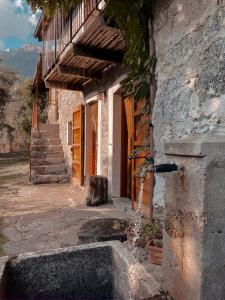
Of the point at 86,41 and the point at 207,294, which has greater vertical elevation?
the point at 86,41

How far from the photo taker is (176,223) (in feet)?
4.94

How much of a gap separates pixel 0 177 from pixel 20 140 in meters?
11.6

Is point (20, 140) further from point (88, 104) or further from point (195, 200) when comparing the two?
point (195, 200)

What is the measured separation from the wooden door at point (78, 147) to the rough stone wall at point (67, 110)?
1.67 feet

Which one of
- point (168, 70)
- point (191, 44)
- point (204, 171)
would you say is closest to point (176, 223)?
point (204, 171)

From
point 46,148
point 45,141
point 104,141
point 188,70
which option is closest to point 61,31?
point 104,141

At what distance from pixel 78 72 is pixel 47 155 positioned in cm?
487

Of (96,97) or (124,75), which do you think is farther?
(96,97)

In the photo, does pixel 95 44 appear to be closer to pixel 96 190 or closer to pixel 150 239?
pixel 96 190

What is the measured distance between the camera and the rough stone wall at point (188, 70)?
101 inches

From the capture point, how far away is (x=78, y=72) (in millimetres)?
6633

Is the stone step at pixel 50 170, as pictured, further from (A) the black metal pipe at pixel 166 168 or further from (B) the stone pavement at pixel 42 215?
(A) the black metal pipe at pixel 166 168

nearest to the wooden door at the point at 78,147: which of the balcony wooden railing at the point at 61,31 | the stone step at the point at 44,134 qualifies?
the balcony wooden railing at the point at 61,31

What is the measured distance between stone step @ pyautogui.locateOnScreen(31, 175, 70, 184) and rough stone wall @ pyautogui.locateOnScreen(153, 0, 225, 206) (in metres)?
6.63
